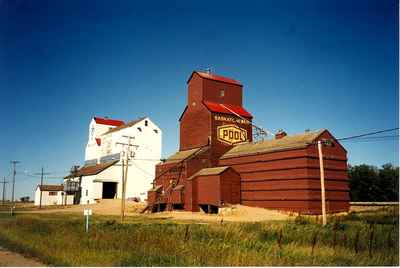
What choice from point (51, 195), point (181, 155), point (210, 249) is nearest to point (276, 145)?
point (181, 155)

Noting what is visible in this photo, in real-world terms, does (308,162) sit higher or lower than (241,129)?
lower

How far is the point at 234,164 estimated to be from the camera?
42.4 meters

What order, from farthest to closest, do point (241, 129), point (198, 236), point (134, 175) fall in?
point (134, 175) → point (241, 129) → point (198, 236)

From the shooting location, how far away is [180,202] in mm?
41969

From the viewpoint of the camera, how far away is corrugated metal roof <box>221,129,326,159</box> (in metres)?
34.8

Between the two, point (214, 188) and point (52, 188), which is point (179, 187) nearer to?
point (214, 188)

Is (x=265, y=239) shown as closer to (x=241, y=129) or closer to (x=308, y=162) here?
(x=308, y=162)

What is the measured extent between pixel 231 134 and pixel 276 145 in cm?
1052

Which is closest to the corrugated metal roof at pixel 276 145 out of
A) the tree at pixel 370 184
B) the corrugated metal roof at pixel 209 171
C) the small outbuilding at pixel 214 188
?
the corrugated metal roof at pixel 209 171

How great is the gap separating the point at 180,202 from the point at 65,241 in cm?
2655

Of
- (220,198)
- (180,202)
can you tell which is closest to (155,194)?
(180,202)

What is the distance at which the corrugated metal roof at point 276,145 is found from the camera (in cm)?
3475

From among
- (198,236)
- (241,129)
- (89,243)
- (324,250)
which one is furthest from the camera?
(241,129)

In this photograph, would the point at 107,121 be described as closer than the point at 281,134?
No
